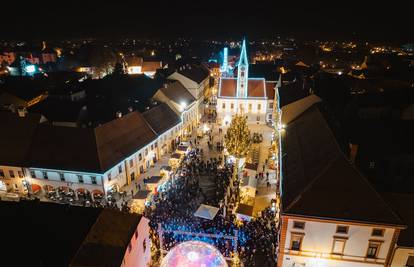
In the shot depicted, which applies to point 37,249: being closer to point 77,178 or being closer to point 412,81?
point 77,178

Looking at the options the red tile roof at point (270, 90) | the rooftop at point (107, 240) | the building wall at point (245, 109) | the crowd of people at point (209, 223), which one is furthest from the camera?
the red tile roof at point (270, 90)

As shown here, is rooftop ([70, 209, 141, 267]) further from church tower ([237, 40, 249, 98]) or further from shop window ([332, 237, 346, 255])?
church tower ([237, 40, 249, 98])

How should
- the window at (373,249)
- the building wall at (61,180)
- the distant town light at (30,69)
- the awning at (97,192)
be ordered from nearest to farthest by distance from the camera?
the window at (373,249)
the building wall at (61,180)
the awning at (97,192)
the distant town light at (30,69)

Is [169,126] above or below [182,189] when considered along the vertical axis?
above

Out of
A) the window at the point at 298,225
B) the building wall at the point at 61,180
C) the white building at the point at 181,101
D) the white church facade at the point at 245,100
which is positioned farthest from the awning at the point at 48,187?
the white church facade at the point at 245,100

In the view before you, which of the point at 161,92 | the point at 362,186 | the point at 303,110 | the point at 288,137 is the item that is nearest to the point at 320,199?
the point at 362,186

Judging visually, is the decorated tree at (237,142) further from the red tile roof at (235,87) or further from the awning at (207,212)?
the red tile roof at (235,87)
